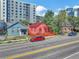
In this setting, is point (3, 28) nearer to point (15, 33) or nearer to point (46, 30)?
point (15, 33)

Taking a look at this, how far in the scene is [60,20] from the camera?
111062 mm

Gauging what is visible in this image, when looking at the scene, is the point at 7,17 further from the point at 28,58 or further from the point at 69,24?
the point at 28,58

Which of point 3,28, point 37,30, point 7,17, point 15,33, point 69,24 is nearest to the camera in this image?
point 3,28

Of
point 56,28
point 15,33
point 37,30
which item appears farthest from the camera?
point 56,28

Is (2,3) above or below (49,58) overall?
above

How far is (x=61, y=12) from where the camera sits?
117125 millimetres

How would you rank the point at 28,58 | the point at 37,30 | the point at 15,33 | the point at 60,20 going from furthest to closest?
the point at 60,20
the point at 37,30
the point at 15,33
the point at 28,58

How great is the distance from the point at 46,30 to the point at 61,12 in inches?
1017

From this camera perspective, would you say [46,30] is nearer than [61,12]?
Yes

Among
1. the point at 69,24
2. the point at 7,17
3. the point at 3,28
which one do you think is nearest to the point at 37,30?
the point at 3,28

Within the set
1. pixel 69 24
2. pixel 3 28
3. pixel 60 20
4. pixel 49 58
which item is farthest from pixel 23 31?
pixel 49 58

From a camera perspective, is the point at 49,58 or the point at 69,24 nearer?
the point at 49,58

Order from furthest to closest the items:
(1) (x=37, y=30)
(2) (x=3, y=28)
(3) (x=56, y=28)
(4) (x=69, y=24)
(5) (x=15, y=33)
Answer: (4) (x=69, y=24) → (3) (x=56, y=28) → (1) (x=37, y=30) → (5) (x=15, y=33) → (2) (x=3, y=28)

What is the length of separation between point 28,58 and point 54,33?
7483 centimetres
